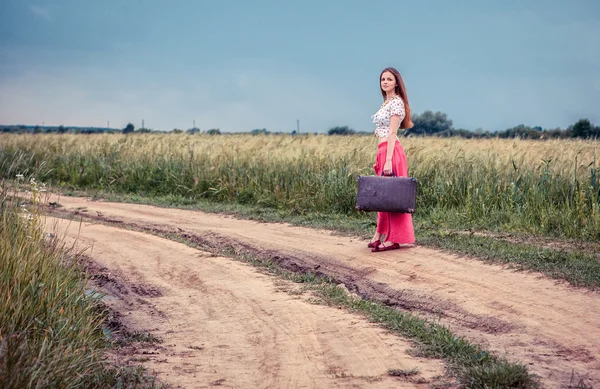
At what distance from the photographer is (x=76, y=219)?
49.2 feet

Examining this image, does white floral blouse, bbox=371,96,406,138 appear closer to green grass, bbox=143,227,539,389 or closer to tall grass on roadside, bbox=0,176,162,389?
green grass, bbox=143,227,539,389

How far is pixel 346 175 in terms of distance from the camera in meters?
16.8

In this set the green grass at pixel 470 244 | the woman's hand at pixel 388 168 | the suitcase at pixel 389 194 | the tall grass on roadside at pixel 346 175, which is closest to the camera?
the green grass at pixel 470 244

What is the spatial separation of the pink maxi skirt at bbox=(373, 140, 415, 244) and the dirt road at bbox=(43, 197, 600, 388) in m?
0.28

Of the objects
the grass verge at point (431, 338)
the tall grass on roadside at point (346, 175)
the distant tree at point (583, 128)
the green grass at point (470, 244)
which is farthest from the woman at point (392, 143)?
the distant tree at point (583, 128)

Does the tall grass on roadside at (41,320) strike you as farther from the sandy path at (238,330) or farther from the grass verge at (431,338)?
the grass verge at (431,338)

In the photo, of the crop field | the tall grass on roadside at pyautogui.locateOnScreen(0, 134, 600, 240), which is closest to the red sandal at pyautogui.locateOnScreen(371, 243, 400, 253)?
the crop field

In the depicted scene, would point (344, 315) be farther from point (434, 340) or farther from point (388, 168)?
point (388, 168)

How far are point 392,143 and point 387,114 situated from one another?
1.35 ft

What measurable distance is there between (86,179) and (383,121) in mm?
14154

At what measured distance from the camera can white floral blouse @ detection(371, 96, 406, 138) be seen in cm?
1068

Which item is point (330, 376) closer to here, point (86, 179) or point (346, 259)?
point (346, 259)

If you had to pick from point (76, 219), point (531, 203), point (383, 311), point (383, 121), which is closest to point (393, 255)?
point (383, 121)

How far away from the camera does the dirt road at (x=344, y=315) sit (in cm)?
659
